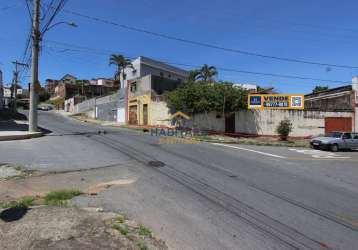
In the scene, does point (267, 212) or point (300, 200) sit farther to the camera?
point (300, 200)

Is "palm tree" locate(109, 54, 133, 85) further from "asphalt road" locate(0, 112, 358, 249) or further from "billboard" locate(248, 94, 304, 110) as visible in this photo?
"asphalt road" locate(0, 112, 358, 249)

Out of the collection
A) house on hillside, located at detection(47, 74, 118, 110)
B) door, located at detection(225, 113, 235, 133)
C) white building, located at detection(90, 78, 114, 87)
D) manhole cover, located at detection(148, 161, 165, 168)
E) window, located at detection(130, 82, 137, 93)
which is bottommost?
manhole cover, located at detection(148, 161, 165, 168)

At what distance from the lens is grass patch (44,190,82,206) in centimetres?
665

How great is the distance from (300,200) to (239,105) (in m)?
21.2

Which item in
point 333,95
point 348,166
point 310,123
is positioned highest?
point 333,95

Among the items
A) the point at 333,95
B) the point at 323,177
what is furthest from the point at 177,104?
the point at 323,177

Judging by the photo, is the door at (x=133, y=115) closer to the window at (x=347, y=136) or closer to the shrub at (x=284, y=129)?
the shrub at (x=284, y=129)

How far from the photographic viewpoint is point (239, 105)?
94.1 ft

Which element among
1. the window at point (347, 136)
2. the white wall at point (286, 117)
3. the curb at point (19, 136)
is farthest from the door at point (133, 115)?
the window at point (347, 136)

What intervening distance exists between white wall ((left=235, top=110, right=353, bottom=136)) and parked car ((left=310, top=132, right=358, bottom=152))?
5520 mm

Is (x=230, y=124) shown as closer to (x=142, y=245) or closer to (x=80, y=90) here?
(x=142, y=245)

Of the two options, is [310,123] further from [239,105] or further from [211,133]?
[211,133]

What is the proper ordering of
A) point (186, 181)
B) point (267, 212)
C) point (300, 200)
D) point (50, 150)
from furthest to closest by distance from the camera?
1. point (50, 150)
2. point (186, 181)
3. point (300, 200)
4. point (267, 212)

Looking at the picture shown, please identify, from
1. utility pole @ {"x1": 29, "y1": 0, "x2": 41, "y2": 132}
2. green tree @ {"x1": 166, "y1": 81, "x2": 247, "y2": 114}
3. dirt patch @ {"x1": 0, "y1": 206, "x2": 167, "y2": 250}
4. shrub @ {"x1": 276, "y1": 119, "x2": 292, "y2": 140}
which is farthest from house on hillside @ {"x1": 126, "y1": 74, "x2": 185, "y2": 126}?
dirt patch @ {"x1": 0, "y1": 206, "x2": 167, "y2": 250}
